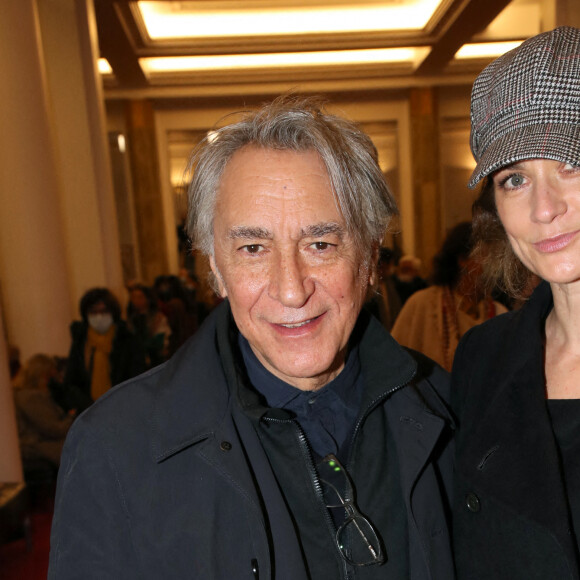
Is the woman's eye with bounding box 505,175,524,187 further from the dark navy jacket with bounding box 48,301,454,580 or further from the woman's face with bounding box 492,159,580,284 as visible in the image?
the dark navy jacket with bounding box 48,301,454,580

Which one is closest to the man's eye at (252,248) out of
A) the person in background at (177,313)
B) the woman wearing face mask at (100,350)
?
the woman wearing face mask at (100,350)

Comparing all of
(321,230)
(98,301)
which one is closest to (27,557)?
(98,301)

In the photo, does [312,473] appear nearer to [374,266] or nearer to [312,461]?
[312,461]

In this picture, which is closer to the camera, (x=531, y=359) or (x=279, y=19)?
(x=531, y=359)

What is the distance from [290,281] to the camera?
1.30 m

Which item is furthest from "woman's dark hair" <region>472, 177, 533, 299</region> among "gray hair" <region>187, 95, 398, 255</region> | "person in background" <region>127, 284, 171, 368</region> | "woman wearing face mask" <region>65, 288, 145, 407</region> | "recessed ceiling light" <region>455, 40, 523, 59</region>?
"recessed ceiling light" <region>455, 40, 523, 59</region>

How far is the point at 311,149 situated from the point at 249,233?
249 millimetres

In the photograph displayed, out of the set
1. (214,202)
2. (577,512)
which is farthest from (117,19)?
(577,512)

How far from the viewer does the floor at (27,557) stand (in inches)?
151

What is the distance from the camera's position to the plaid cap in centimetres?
112

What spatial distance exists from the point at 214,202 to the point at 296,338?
390 millimetres

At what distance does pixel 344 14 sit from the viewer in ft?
35.4

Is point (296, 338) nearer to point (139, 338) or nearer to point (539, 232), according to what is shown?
point (539, 232)

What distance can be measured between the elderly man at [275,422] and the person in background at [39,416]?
12.1 feet
